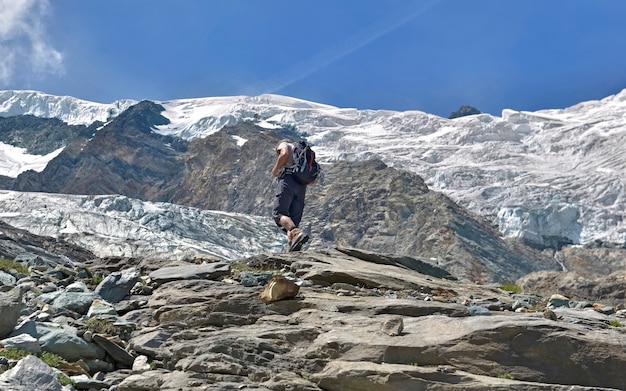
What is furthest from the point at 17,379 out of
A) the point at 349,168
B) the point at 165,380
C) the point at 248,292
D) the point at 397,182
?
the point at 349,168

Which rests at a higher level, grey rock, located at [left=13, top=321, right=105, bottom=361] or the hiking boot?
the hiking boot

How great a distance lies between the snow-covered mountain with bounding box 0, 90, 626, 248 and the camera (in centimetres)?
13338

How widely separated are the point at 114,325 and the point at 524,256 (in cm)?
12689

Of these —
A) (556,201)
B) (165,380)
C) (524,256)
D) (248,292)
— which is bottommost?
(165,380)

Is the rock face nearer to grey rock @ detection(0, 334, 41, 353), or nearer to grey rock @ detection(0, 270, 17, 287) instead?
grey rock @ detection(0, 270, 17, 287)

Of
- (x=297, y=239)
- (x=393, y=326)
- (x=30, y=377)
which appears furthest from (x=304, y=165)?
(x=30, y=377)

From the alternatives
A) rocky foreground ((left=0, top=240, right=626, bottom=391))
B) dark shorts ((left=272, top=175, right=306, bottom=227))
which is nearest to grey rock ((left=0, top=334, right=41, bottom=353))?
rocky foreground ((left=0, top=240, right=626, bottom=391))

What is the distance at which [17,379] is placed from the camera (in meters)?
5.23

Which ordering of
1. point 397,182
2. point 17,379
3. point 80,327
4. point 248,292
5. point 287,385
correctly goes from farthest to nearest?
point 397,182, point 248,292, point 80,327, point 287,385, point 17,379

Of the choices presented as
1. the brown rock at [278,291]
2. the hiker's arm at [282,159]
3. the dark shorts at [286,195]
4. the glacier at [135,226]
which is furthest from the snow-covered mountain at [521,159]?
the brown rock at [278,291]

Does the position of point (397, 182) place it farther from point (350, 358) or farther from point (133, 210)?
point (350, 358)

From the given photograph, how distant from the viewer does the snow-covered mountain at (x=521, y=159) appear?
133375 mm

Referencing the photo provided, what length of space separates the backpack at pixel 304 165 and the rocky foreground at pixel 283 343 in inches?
131

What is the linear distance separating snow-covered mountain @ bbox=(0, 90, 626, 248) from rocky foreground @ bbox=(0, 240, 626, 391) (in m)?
130
